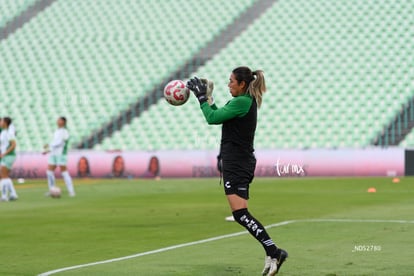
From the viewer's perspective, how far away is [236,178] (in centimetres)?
863

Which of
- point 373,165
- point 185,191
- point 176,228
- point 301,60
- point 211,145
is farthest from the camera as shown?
point 301,60

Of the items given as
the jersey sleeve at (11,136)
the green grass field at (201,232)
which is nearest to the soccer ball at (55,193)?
the green grass field at (201,232)

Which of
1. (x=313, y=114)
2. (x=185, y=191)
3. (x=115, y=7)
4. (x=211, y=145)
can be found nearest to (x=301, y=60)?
(x=313, y=114)

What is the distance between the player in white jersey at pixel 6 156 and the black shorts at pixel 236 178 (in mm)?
13468

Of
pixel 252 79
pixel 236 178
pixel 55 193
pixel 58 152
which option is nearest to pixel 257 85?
pixel 252 79

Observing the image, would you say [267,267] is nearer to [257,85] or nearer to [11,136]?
[257,85]

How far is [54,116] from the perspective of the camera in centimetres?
3812

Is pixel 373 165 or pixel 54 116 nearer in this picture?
pixel 373 165

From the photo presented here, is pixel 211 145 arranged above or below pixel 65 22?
below

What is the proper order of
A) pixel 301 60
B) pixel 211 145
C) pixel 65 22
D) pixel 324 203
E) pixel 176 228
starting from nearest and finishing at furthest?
pixel 176 228 < pixel 324 203 < pixel 211 145 < pixel 301 60 < pixel 65 22

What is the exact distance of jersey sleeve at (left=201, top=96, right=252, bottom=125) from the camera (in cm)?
856

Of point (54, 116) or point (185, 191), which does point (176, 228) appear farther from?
point (54, 116)

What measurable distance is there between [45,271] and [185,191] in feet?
49.5

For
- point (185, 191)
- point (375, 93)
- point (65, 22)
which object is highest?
point (65, 22)
